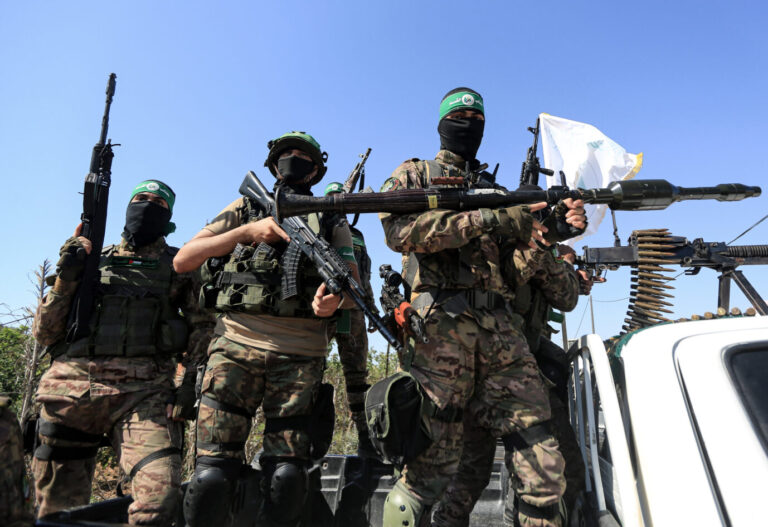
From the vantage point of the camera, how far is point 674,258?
192 inches

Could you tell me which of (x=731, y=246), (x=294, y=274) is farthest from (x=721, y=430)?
(x=731, y=246)

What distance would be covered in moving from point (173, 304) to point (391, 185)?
189 centimetres

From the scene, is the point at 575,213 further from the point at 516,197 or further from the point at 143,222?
the point at 143,222

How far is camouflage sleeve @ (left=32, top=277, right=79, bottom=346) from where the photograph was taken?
319 cm

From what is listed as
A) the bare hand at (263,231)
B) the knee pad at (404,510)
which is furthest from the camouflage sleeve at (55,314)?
the knee pad at (404,510)

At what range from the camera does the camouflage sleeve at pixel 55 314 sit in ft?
10.5

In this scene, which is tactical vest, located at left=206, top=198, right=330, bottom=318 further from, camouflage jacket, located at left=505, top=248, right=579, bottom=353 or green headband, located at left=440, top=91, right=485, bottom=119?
camouflage jacket, located at left=505, top=248, right=579, bottom=353

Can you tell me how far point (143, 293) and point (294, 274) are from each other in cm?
129

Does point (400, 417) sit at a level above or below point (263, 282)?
below

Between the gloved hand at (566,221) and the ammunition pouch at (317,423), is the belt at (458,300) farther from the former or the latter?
the ammunition pouch at (317,423)

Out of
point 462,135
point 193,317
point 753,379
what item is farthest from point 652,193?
point 193,317

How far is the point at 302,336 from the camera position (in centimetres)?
281

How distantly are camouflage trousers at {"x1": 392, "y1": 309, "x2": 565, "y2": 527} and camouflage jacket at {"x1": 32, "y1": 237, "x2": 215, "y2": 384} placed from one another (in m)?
1.63

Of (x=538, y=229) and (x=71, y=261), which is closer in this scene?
(x=538, y=229)
